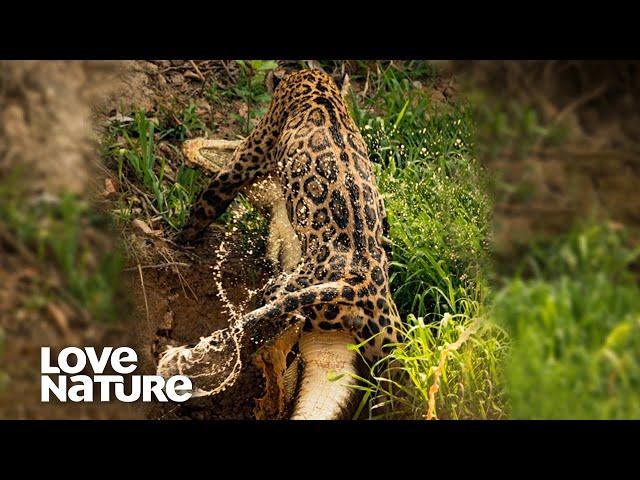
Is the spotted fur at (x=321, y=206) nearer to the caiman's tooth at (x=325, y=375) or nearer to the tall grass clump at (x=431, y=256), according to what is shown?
the caiman's tooth at (x=325, y=375)

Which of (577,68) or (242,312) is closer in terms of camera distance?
(577,68)

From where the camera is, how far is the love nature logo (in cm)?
296

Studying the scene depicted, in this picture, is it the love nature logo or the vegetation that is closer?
the vegetation

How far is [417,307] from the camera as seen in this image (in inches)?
156

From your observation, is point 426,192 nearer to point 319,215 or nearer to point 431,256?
point 431,256

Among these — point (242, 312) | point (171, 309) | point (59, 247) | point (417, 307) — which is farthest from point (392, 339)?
point (59, 247)

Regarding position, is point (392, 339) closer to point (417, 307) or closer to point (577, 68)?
point (417, 307)

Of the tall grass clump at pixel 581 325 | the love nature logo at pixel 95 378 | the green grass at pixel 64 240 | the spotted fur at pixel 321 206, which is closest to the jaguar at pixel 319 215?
the spotted fur at pixel 321 206

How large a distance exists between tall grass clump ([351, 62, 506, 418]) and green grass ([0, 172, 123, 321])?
102 centimetres

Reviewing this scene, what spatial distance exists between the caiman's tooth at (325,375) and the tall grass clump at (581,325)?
0.78 meters

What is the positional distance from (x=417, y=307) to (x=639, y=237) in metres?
1.39

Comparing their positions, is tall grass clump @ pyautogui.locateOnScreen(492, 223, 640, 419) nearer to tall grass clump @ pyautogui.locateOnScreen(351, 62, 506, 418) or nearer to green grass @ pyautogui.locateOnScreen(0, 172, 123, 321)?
tall grass clump @ pyautogui.locateOnScreen(351, 62, 506, 418)

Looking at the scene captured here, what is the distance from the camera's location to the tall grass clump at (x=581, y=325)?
8.50 feet

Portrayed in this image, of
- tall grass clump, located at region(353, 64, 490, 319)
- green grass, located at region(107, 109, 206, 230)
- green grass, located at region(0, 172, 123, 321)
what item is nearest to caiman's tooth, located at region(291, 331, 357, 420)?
tall grass clump, located at region(353, 64, 490, 319)
